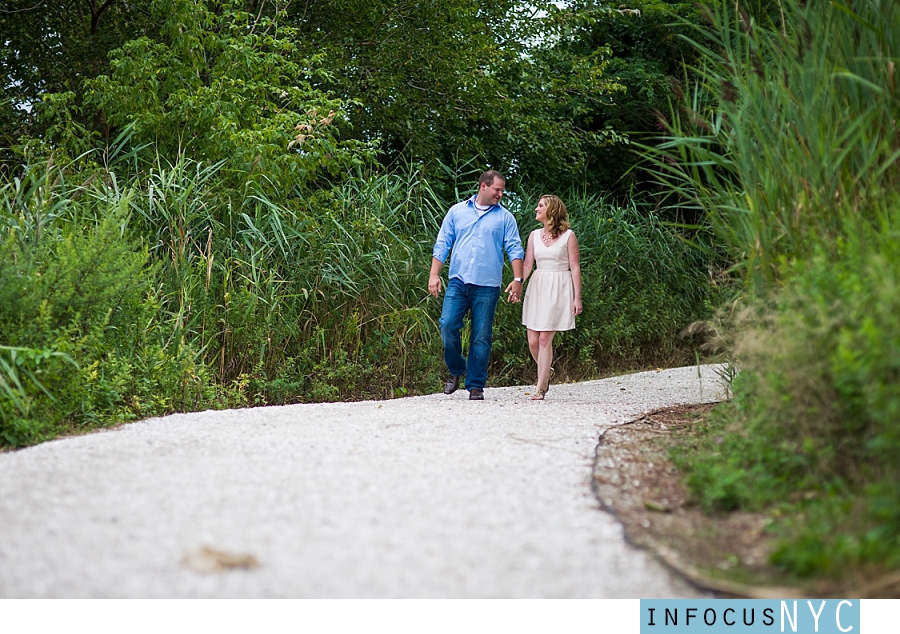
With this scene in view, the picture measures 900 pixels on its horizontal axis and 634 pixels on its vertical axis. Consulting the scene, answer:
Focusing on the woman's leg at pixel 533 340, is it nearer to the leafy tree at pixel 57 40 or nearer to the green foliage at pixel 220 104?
the green foliage at pixel 220 104

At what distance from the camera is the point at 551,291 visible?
7395mm

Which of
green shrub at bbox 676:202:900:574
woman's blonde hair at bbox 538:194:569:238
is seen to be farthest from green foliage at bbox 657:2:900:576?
woman's blonde hair at bbox 538:194:569:238

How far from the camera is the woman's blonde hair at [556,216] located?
7.44 meters

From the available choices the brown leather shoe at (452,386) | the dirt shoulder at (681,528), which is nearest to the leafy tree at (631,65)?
the brown leather shoe at (452,386)

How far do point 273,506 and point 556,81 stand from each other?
451 inches

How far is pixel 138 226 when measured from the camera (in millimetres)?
7016

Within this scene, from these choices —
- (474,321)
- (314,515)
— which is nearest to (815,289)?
(314,515)

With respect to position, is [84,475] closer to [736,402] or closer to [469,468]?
[469,468]

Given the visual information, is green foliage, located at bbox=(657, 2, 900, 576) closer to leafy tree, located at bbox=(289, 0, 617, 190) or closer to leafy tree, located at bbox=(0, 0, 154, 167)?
leafy tree, located at bbox=(289, 0, 617, 190)

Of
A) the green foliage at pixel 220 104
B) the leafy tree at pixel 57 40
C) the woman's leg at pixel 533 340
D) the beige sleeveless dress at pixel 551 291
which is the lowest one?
the woman's leg at pixel 533 340

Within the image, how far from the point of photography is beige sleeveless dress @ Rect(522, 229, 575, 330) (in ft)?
24.2

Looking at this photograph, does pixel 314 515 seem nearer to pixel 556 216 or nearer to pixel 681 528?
pixel 681 528

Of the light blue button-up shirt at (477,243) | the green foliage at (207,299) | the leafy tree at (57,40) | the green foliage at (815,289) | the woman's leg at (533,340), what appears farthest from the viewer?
the leafy tree at (57,40)

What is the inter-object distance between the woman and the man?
7.9 inches
